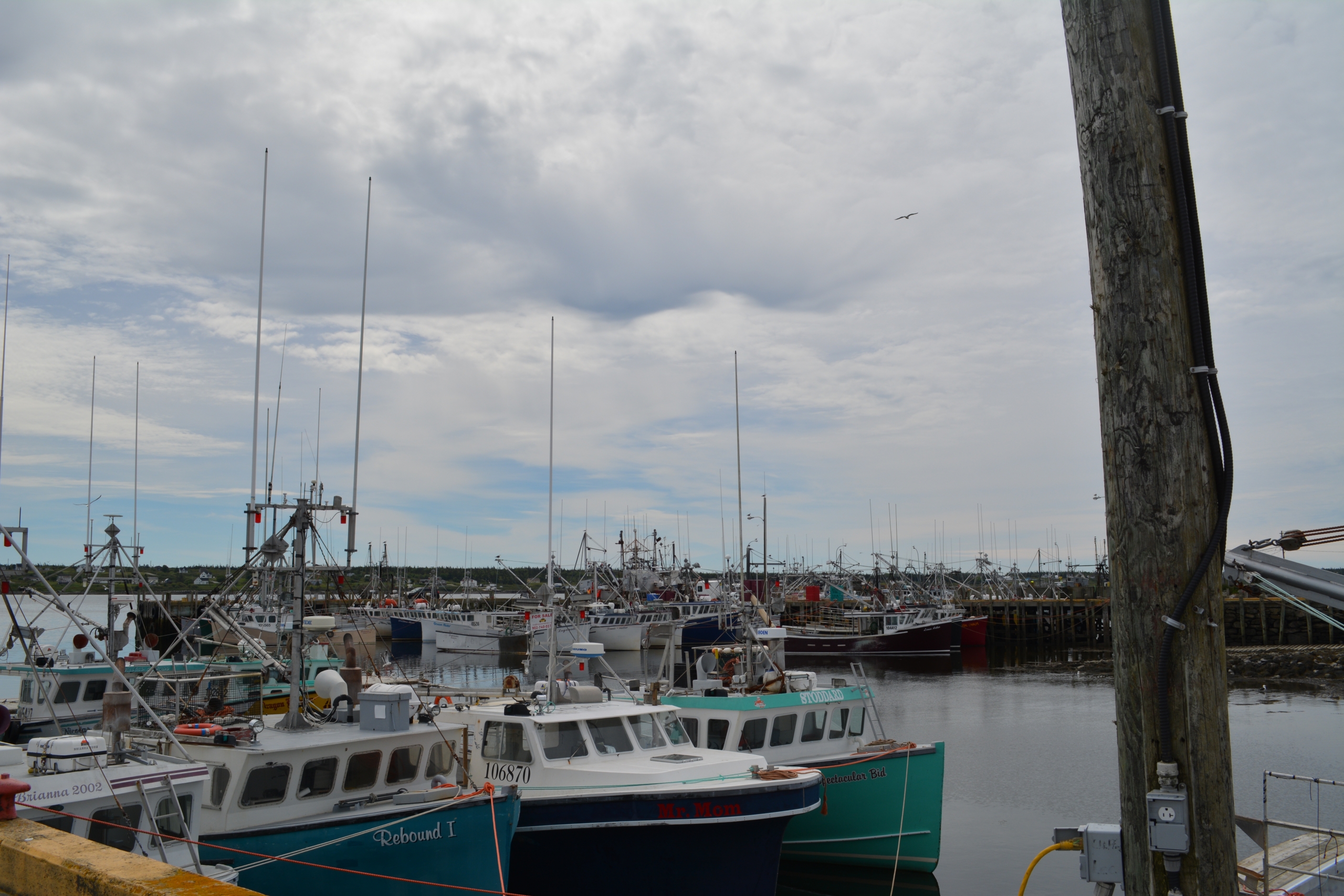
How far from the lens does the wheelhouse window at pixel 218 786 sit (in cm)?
1193

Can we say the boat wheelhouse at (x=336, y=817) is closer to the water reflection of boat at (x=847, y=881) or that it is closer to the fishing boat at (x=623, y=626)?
the water reflection of boat at (x=847, y=881)

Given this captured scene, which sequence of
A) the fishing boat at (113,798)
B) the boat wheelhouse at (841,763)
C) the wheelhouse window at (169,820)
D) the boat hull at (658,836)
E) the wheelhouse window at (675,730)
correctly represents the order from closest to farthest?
the fishing boat at (113,798) < the wheelhouse window at (169,820) < the boat hull at (658,836) < the wheelhouse window at (675,730) < the boat wheelhouse at (841,763)

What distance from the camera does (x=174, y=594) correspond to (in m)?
144

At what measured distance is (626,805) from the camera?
1315 centimetres

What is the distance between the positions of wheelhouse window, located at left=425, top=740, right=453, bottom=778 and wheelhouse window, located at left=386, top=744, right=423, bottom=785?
7.4 inches

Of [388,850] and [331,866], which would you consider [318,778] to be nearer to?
[331,866]

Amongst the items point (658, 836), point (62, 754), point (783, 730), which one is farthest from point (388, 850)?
point (783, 730)

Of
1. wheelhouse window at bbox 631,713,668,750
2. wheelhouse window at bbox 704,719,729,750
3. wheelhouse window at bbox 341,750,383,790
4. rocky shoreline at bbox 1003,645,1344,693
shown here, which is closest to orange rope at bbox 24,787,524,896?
wheelhouse window at bbox 341,750,383,790

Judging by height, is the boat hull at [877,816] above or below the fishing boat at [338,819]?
below

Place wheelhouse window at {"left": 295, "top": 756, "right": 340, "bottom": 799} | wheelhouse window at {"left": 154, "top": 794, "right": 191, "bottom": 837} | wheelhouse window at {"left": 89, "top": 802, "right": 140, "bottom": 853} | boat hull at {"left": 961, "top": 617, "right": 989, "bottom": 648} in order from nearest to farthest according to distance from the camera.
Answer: wheelhouse window at {"left": 89, "top": 802, "right": 140, "bottom": 853} → wheelhouse window at {"left": 154, "top": 794, "right": 191, "bottom": 837} → wheelhouse window at {"left": 295, "top": 756, "right": 340, "bottom": 799} → boat hull at {"left": 961, "top": 617, "right": 989, "bottom": 648}

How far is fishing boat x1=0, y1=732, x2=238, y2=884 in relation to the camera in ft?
29.4

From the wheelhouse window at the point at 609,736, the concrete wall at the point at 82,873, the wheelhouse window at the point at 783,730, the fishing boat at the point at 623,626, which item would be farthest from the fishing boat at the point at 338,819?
the fishing boat at the point at 623,626

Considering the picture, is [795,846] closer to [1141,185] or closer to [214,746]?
[214,746]

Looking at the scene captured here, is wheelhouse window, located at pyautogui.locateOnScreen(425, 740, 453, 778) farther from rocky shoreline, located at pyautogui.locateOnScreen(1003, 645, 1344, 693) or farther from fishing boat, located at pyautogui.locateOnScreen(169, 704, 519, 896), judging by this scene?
rocky shoreline, located at pyautogui.locateOnScreen(1003, 645, 1344, 693)
